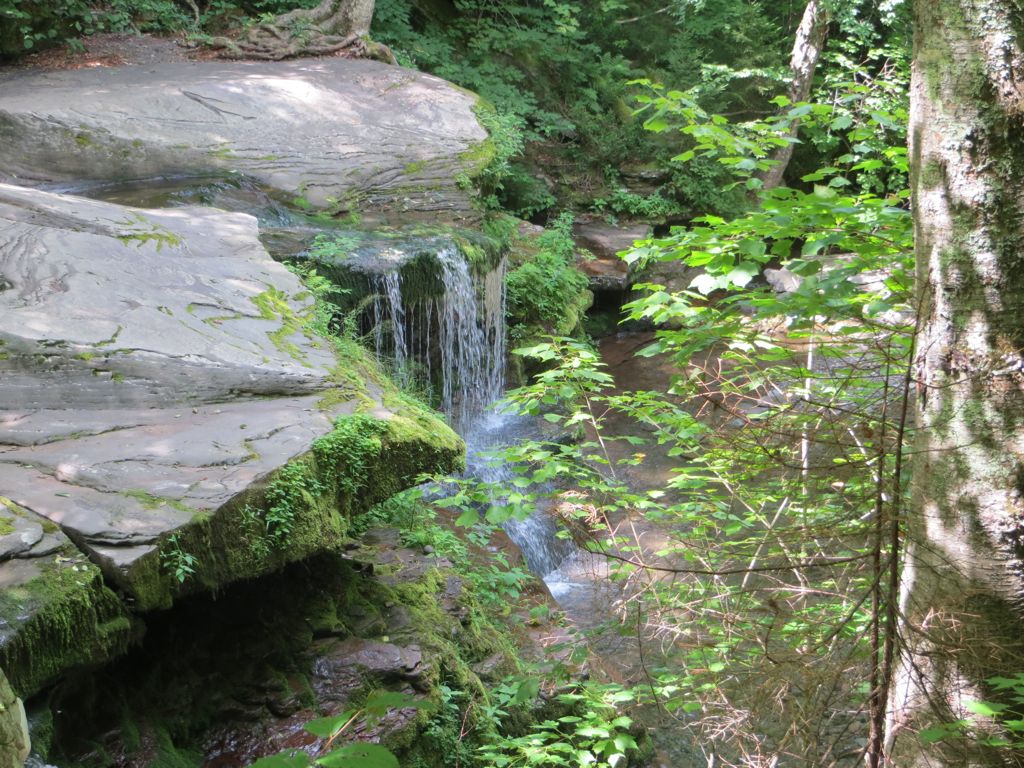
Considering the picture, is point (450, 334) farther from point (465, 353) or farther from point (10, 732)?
point (10, 732)

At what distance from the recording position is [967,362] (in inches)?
83.1

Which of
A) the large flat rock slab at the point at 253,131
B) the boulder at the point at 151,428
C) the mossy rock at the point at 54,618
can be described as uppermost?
the large flat rock slab at the point at 253,131

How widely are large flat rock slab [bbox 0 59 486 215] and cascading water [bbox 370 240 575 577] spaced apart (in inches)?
48.0

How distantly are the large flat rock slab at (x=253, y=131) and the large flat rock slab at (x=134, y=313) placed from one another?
2916mm

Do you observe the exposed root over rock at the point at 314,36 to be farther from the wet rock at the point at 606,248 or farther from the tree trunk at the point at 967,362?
the tree trunk at the point at 967,362

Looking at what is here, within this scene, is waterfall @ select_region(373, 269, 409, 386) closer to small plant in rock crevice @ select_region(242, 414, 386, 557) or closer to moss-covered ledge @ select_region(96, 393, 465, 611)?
moss-covered ledge @ select_region(96, 393, 465, 611)

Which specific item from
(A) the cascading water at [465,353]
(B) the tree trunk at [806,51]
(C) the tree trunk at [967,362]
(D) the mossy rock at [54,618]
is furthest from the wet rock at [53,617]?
(B) the tree trunk at [806,51]

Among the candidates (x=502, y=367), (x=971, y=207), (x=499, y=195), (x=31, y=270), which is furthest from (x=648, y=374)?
(x=971, y=207)

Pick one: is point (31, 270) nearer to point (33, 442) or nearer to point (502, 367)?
point (33, 442)

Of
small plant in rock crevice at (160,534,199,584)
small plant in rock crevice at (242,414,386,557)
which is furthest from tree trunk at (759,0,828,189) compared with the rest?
small plant in rock crevice at (160,534,199,584)

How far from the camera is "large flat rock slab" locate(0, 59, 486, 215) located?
303 inches

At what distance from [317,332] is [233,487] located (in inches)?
69.5

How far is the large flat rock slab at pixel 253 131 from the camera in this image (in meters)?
7.70

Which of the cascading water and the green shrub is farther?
the green shrub
